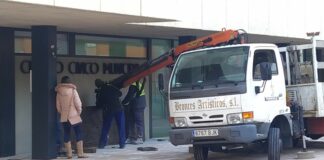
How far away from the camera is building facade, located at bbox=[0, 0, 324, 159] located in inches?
491

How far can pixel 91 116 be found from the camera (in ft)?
54.7

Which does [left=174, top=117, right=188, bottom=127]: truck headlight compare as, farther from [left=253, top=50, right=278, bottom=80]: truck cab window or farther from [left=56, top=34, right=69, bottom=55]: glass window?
[left=56, top=34, right=69, bottom=55]: glass window

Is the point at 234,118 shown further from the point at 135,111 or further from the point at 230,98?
the point at 135,111

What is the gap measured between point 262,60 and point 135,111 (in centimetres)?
585

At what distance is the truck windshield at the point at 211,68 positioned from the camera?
11617mm

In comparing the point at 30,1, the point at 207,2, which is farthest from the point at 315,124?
the point at 30,1

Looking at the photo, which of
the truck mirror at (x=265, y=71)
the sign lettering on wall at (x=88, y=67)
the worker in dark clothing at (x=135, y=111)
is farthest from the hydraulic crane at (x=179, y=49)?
the truck mirror at (x=265, y=71)

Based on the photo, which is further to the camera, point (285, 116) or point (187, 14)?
point (187, 14)

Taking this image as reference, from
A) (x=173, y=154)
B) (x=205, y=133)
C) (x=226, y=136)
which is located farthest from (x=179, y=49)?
(x=226, y=136)

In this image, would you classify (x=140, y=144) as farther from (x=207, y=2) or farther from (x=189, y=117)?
(x=189, y=117)

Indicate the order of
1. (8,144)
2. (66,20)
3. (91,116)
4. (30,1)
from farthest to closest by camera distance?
(91,116) → (8,144) → (66,20) → (30,1)

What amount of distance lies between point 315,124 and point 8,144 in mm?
7162

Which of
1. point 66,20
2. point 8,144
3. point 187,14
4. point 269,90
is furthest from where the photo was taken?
point 187,14

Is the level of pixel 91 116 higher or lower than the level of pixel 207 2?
lower
